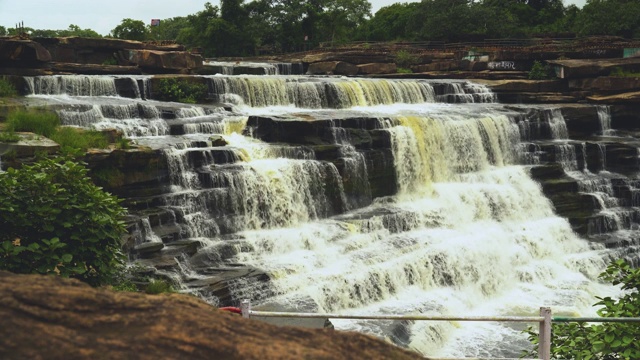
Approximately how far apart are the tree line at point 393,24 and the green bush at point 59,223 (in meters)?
38.0

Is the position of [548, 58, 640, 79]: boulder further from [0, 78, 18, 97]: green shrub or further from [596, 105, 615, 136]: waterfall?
[0, 78, 18, 97]: green shrub

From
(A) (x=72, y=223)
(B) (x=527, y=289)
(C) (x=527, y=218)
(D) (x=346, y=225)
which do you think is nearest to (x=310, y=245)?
(D) (x=346, y=225)

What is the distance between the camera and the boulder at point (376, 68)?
34.1 metres

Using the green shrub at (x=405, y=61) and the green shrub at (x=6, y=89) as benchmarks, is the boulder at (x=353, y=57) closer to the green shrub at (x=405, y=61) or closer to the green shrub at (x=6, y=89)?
the green shrub at (x=405, y=61)

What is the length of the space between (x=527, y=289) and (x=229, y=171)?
7.47 meters

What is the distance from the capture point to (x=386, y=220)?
17.2m

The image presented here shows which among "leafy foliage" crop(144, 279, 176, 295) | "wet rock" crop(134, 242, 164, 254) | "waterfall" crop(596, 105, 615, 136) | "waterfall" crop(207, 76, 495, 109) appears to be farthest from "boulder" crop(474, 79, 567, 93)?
"leafy foliage" crop(144, 279, 176, 295)

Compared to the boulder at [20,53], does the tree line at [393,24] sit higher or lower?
higher

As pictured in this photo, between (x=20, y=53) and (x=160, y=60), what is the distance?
19.9 ft

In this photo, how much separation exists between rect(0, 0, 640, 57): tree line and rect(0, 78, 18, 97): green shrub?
890 inches

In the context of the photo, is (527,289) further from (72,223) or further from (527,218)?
(72,223)

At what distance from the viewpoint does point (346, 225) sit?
54.9ft

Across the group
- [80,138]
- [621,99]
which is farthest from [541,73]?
[80,138]

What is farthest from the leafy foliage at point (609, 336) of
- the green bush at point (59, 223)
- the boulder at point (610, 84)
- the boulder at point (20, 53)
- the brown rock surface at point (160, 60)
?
the brown rock surface at point (160, 60)
